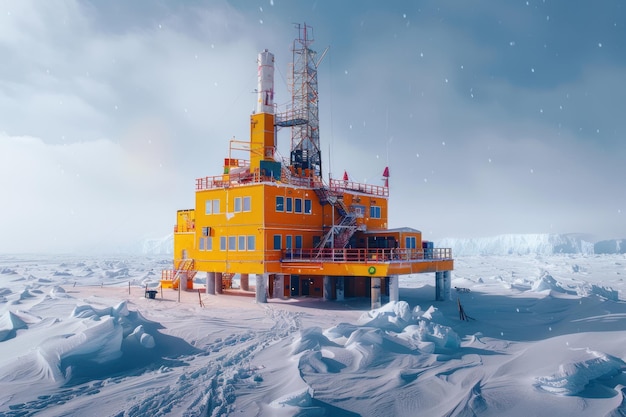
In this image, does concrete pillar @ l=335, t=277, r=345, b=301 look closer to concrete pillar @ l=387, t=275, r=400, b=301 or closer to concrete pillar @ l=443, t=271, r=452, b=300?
concrete pillar @ l=387, t=275, r=400, b=301

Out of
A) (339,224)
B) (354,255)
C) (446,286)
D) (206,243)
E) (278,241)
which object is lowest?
(446,286)

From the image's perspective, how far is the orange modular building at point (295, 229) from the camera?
32.3 metres

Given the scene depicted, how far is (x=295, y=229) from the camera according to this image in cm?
3447

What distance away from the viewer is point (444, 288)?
1375 inches

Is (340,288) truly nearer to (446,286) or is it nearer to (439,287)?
(439,287)

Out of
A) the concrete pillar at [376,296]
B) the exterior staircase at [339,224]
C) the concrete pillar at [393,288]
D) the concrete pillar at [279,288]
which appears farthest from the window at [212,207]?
the concrete pillar at [393,288]

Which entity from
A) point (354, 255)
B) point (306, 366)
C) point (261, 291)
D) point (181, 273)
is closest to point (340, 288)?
point (354, 255)

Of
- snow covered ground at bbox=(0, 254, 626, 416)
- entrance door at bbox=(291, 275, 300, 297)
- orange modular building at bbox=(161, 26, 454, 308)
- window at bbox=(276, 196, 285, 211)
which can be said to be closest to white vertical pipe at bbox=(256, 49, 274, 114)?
orange modular building at bbox=(161, 26, 454, 308)

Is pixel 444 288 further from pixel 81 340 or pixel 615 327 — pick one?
pixel 81 340

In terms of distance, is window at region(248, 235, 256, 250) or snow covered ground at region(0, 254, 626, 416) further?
window at region(248, 235, 256, 250)

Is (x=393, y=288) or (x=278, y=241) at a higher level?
(x=278, y=241)

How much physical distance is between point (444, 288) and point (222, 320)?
18697 millimetres

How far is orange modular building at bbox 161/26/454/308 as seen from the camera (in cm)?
3228

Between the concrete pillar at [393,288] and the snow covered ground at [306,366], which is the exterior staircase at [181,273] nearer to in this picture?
the snow covered ground at [306,366]
